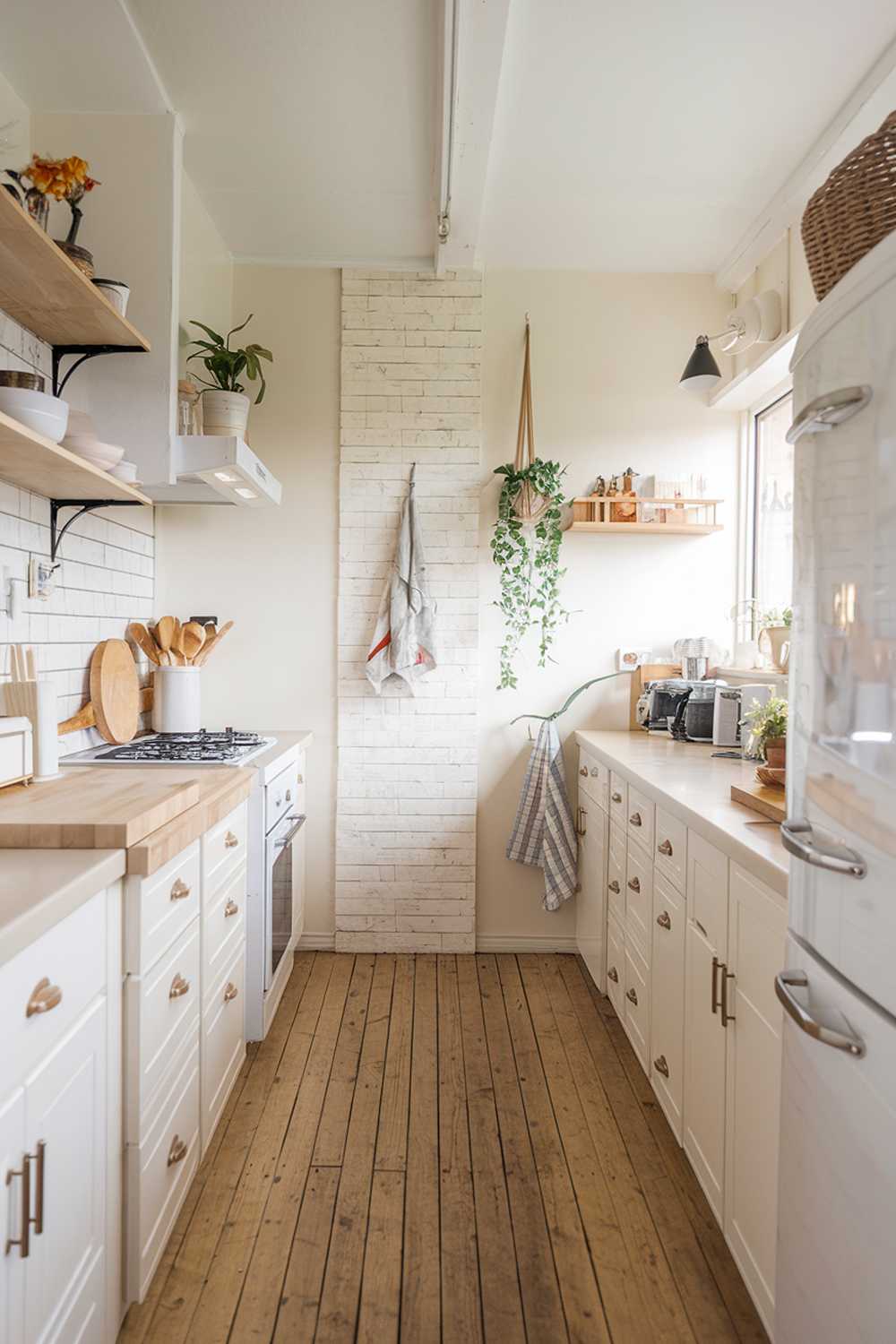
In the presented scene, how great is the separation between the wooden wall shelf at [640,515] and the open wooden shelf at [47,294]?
1.72 m

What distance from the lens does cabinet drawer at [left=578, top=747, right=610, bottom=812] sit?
9.34 feet

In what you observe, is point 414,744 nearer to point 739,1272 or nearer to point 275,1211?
point 275,1211

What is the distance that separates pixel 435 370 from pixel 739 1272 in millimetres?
3027

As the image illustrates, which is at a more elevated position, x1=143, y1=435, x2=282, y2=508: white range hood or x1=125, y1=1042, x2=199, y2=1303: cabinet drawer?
x1=143, y1=435, x2=282, y2=508: white range hood

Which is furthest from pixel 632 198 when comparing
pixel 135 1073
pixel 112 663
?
pixel 135 1073

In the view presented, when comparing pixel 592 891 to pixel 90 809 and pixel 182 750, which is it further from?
pixel 90 809

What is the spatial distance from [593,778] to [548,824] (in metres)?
0.30

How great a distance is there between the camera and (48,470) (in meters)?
1.92

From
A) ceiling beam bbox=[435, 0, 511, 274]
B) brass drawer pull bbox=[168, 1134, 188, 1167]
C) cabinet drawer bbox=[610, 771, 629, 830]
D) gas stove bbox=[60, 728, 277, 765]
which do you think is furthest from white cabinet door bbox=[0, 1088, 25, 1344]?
ceiling beam bbox=[435, 0, 511, 274]

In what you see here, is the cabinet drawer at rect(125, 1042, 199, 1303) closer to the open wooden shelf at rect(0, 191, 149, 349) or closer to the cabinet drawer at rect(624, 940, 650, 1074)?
the cabinet drawer at rect(624, 940, 650, 1074)

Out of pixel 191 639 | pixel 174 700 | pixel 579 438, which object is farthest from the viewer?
pixel 579 438

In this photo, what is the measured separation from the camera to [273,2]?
2035 mm

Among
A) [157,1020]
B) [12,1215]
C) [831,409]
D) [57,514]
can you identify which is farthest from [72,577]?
[831,409]

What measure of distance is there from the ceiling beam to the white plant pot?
3.14ft
